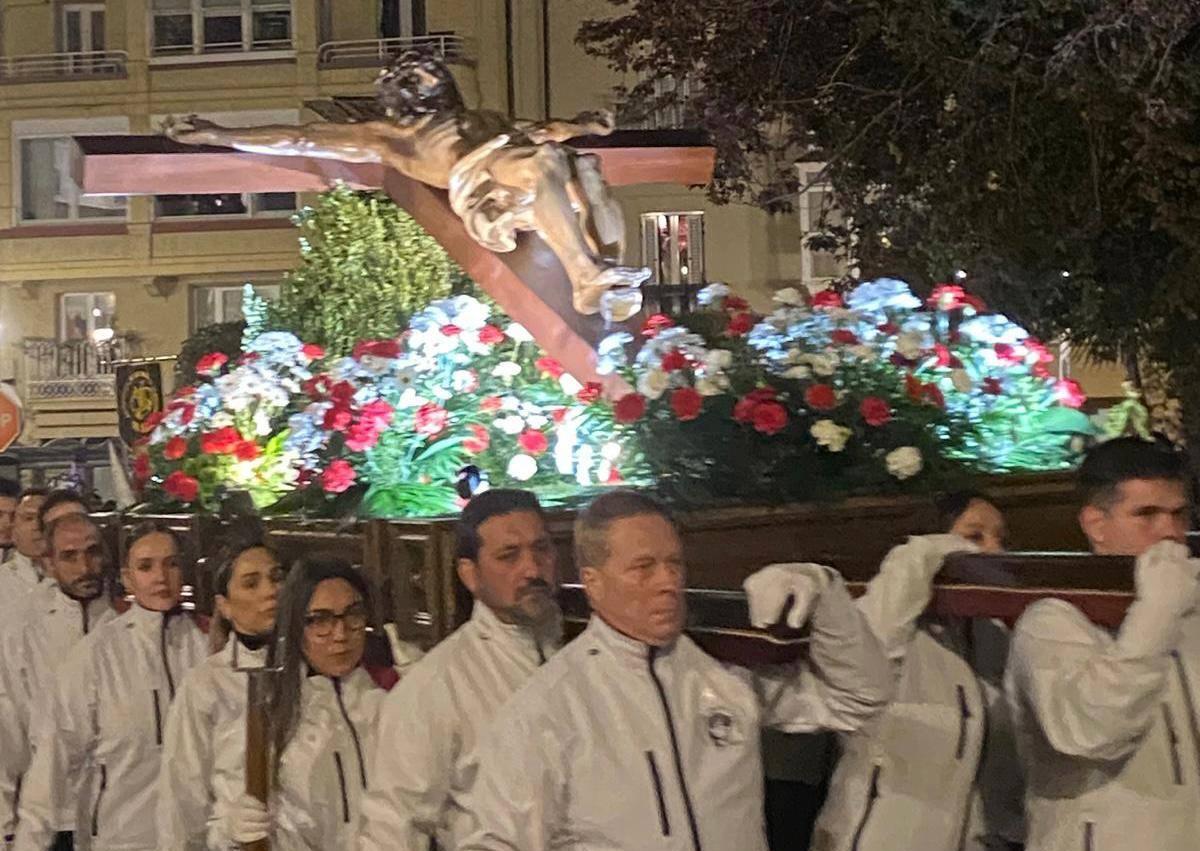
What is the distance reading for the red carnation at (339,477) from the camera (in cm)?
700

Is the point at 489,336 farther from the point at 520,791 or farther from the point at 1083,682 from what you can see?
the point at 1083,682

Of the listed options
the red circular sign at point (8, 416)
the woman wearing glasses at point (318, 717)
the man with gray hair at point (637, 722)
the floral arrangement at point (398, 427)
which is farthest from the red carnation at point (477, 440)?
the red circular sign at point (8, 416)

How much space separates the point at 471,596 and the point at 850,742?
3.34 ft

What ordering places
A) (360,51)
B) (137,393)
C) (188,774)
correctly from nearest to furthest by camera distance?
1. (188,774)
2. (137,393)
3. (360,51)

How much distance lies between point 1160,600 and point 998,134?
18.6 ft

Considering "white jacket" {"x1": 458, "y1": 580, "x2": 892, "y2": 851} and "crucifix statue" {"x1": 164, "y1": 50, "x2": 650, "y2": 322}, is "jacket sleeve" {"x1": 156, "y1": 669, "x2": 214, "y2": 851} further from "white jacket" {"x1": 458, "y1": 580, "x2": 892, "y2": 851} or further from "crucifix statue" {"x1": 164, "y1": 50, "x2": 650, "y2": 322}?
"crucifix statue" {"x1": 164, "y1": 50, "x2": 650, "y2": 322}

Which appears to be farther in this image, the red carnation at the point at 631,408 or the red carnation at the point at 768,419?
the red carnation at the point at 631,408

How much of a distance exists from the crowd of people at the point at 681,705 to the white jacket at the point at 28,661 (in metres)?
1.79

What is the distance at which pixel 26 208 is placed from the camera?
3030 cm

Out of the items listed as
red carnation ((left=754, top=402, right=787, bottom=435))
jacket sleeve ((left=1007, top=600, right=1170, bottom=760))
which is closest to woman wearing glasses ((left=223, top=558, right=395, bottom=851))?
jacket sleeve ((left=1007, top=600, right=1170, bottom=760))

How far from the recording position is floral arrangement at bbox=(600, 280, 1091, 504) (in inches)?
242

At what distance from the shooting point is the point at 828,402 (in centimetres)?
623

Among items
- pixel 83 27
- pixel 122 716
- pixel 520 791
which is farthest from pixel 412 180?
pixel 83 27

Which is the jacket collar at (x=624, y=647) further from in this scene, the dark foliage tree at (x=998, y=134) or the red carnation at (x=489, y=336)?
the dark foliage tree at (x=998, y=134)
